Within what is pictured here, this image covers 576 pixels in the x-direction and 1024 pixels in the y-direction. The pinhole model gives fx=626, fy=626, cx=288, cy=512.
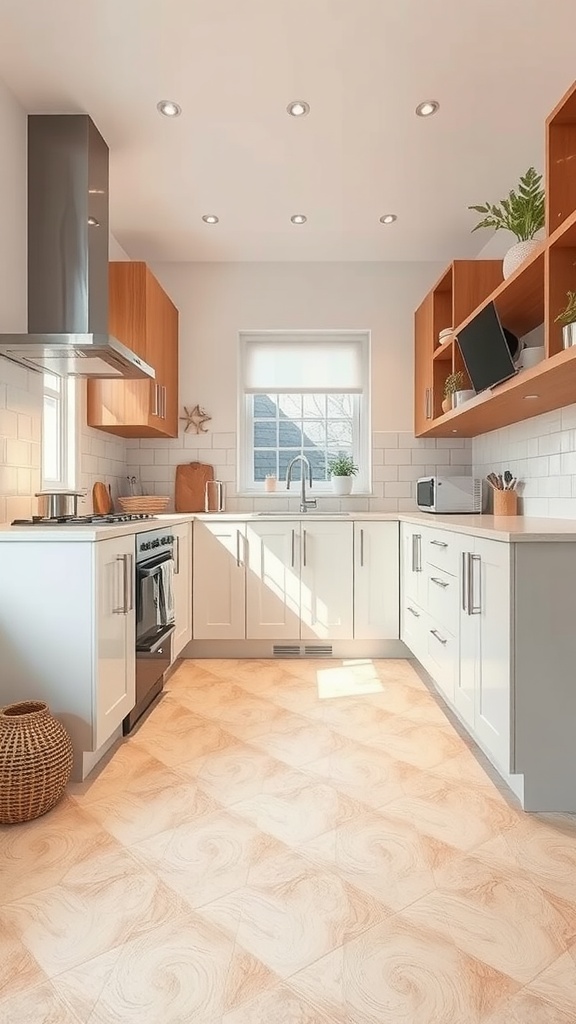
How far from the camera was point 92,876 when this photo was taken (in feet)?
5.22

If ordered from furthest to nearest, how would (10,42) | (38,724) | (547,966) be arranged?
(10,42) → (38,724) → (547,966)

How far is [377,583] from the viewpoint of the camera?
3793 millimetres

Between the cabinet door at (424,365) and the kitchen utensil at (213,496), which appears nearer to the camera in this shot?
the cabinet door at (424,365)

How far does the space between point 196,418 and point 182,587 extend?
134cm

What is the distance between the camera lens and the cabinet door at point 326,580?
379 centimetres

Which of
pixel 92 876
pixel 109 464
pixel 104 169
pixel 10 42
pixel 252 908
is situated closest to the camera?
pixel 252 908

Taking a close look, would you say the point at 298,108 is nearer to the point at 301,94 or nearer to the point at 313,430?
the point at 301,94

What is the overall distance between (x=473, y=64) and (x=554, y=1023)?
9.53ft

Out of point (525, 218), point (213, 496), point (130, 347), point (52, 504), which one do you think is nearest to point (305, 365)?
point (213, 496)

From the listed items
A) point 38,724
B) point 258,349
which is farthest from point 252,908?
point 258,349

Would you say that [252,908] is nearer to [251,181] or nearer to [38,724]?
[38,724]

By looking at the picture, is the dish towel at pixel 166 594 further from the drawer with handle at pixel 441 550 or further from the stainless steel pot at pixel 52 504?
the drawer with handle at pixel 441 550

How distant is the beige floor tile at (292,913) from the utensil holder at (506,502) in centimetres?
216

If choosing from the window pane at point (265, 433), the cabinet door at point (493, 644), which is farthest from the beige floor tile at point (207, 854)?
the window pane at point (265, 433)
